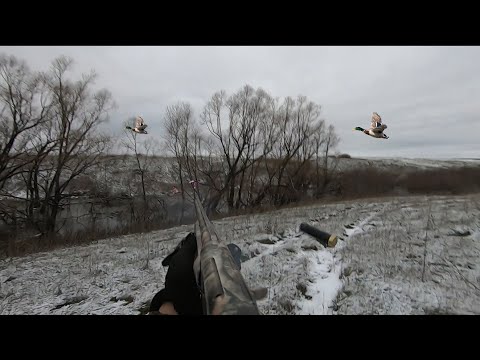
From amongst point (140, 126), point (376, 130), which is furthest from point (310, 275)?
point (140, 126)

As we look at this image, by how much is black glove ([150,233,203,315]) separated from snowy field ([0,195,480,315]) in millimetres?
2217

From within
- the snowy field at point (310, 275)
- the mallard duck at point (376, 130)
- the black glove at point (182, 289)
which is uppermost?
the mallard duck at point (376, 130)

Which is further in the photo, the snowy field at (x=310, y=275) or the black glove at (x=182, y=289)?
the snowy field at (x=310, y=275)

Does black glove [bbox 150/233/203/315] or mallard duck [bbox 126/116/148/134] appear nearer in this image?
black glove [bbox 150/233/203/315]

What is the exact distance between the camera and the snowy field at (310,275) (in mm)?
3947

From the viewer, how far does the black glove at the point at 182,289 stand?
2170 millimetres

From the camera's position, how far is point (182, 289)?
2.24m

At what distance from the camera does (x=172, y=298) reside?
226cm

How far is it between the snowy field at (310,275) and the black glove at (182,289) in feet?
7.27

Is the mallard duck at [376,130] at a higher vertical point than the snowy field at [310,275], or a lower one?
higher

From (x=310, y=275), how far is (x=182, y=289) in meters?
3.78

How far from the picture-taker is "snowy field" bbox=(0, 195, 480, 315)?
3947 millimetres
